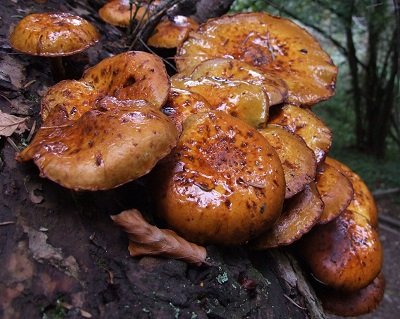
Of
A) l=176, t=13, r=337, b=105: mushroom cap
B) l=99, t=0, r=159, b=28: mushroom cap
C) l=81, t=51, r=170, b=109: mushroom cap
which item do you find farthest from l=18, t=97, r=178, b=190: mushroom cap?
l=99, t=0, r=159, b=28: mushroom cap

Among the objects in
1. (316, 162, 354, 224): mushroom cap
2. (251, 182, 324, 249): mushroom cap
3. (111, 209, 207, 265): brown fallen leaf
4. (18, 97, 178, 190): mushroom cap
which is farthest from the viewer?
(316, 162, 354, 224): mushroom cap

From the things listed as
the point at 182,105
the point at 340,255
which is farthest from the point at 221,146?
the point at 340,255

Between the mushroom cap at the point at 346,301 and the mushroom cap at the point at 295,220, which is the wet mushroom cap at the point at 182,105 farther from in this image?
the mushroom cap at the point at 346,301

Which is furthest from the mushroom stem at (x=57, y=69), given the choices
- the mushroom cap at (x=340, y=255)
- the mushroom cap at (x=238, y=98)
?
the mushroom cap at (x=340, y=255)

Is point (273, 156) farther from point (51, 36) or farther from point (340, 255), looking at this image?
point (51, 36)

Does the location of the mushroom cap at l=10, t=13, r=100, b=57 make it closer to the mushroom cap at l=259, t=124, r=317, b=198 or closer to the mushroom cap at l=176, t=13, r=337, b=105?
the mushroom cap at l=176, t=13, r=337, b=105
